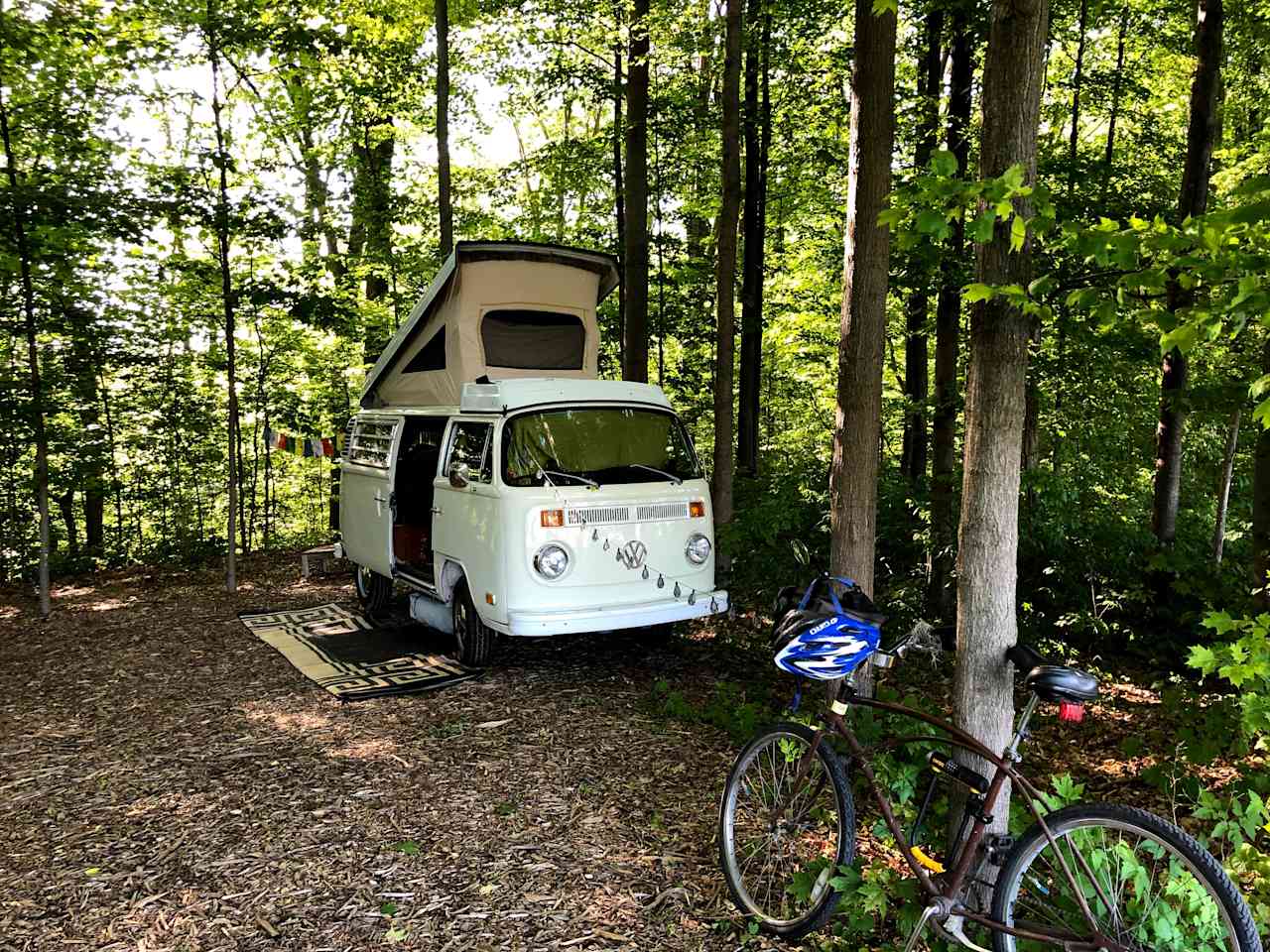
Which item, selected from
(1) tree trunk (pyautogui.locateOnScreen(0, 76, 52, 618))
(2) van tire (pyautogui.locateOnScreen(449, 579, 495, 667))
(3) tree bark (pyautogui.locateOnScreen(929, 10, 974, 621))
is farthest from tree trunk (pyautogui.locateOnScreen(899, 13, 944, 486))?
(1) tree trunk (pyautogui.locateOnScreen(0, 76, 52, 618))

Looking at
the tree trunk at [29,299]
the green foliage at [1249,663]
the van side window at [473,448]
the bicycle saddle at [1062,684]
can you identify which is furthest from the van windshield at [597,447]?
the tree trunk at [29,299]

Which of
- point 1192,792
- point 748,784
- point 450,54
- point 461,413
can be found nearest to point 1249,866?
point 1192,792

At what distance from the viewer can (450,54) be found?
542 inches

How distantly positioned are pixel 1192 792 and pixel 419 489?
705cm

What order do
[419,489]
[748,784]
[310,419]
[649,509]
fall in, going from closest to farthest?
[748,784], [649,509], [419,489], [310,419]

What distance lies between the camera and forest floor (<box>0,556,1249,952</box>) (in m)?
3.45

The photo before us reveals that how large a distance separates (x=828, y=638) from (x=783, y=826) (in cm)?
87

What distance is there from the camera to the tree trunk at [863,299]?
4.79 m

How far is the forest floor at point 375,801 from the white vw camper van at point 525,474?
0.75 metres

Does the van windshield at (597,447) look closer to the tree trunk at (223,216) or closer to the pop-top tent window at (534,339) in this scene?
the pop-top tent window at (534,339)

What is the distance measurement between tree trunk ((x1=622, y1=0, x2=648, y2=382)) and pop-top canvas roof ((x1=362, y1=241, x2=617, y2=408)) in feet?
6.07

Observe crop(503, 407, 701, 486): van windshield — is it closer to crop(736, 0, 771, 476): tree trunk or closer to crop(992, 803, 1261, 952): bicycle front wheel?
crop(992, 803, 1261, 952): bicycle front wheel

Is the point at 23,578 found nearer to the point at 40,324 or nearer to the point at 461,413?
the point at 40,324

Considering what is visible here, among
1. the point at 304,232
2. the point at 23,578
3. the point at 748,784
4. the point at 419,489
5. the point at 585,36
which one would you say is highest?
the point at 585,36
